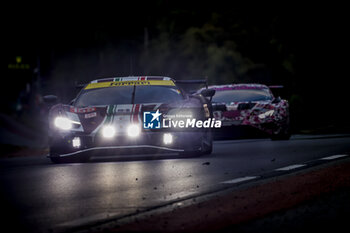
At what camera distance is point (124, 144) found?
13188 millimetres

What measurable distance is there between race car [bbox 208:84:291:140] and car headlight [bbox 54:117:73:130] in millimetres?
4891

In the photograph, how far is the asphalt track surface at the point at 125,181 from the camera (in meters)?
8.03

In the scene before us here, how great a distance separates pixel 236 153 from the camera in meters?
15.4

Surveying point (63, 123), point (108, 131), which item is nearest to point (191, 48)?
point (63, 123)

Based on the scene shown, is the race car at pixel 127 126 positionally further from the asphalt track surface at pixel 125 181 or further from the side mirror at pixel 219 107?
the side mirror at pixel 219 107

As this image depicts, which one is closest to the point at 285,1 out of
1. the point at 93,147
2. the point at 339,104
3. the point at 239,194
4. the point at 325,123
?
the point at 339,104

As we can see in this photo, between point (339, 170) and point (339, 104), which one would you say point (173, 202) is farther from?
point (339, 104)

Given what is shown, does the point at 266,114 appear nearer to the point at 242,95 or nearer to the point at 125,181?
the point at 242,95

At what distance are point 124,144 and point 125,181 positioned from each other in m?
2.33

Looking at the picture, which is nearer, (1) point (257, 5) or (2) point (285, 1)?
(2) point (285, 1)

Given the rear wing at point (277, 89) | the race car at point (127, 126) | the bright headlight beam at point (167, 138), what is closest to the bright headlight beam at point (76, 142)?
the race car at point (127, 126)

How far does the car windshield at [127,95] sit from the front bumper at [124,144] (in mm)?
797

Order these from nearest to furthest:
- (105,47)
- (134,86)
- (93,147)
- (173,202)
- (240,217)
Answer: (240,217), (173,202), (93,147), (134,86), (105,47)

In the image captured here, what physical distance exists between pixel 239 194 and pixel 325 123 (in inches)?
762
